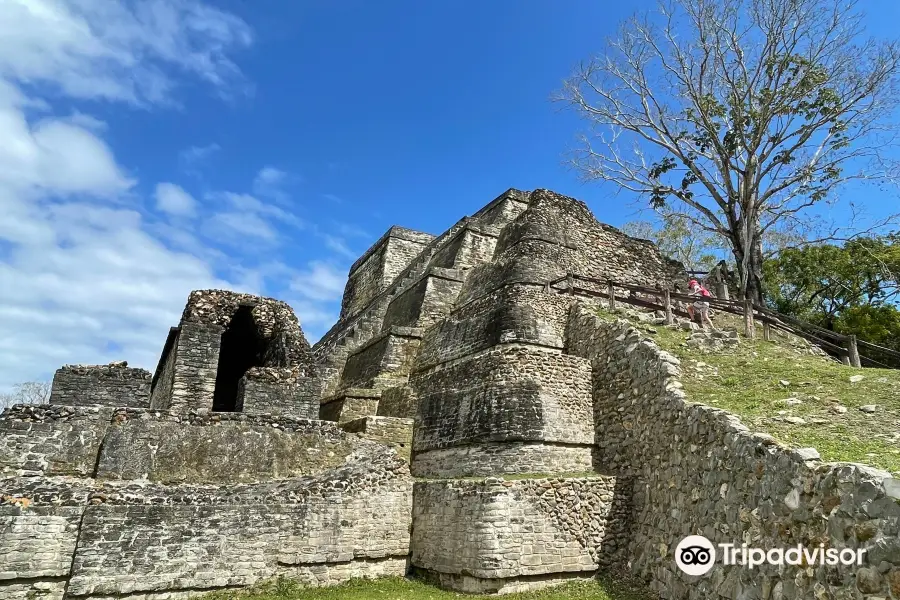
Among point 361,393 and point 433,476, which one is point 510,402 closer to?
point 433,476

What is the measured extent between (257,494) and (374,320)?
30.1ft

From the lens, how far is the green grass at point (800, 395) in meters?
6.19

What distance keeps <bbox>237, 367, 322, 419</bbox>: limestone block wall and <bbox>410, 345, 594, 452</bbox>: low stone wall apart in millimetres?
2046

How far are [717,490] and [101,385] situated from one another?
31.3ft

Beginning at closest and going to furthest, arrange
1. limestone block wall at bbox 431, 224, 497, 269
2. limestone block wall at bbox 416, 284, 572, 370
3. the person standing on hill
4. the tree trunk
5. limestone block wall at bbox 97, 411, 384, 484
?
1. limestone block wall at bbox 97, 411, 384, 484
2. limestone block wall at bbox 416, 284, 572, 370
3. the person standing on hill
4. limestone block wall at bbox 431, 224, 497, 269
5. the tree trunk

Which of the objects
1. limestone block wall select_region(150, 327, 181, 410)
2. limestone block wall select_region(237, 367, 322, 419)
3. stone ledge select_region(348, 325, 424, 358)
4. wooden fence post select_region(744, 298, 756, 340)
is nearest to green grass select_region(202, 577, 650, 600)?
limestone block wall select_region(237, 367, 322, 419)

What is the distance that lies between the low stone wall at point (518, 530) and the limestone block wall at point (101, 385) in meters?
5.53

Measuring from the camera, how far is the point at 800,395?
789 centimetres

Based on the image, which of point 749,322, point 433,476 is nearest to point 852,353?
point 749,322

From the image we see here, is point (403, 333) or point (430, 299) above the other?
point (430, 299)

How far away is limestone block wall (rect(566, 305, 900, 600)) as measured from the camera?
4.80 meters

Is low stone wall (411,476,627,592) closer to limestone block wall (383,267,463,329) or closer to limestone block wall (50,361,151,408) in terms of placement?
limestone block wall (50,361,151,408)

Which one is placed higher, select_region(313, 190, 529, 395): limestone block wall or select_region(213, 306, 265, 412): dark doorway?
select_region(313, 190, 529, 395): limestone block wall

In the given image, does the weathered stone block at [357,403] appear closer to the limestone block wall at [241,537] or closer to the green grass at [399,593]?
the limestone block wall at [241,537]
